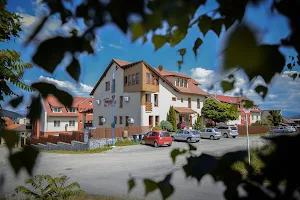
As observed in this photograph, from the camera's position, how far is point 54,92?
2.61 feet

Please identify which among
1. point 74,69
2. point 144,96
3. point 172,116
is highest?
point 144,96

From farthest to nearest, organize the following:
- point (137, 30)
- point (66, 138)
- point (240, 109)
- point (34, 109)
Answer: point (66, 138) < point (240, 109) < point (34, 109) < point (137, 30)

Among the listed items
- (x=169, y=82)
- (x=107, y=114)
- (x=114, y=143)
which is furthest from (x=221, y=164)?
(x=107, y=114)

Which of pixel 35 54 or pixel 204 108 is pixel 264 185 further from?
pixel 204 108

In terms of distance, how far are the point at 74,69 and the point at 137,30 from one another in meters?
0.32

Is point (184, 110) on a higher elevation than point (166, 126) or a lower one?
higher

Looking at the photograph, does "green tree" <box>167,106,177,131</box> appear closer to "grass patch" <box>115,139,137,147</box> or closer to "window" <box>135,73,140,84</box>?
"window" <box>135,73,140,84</box>

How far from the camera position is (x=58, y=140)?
2748 centimetres

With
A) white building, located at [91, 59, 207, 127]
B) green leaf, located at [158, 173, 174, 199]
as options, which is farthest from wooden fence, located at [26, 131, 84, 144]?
green leaf, located at [158, 173, 174, 199]

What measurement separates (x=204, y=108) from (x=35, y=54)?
39.9m

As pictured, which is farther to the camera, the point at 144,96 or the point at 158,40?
the point at 144,96

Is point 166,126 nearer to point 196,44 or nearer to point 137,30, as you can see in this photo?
point 196,44

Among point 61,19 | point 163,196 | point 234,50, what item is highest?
point 61,19

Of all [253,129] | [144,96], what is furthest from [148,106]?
[253,129]
